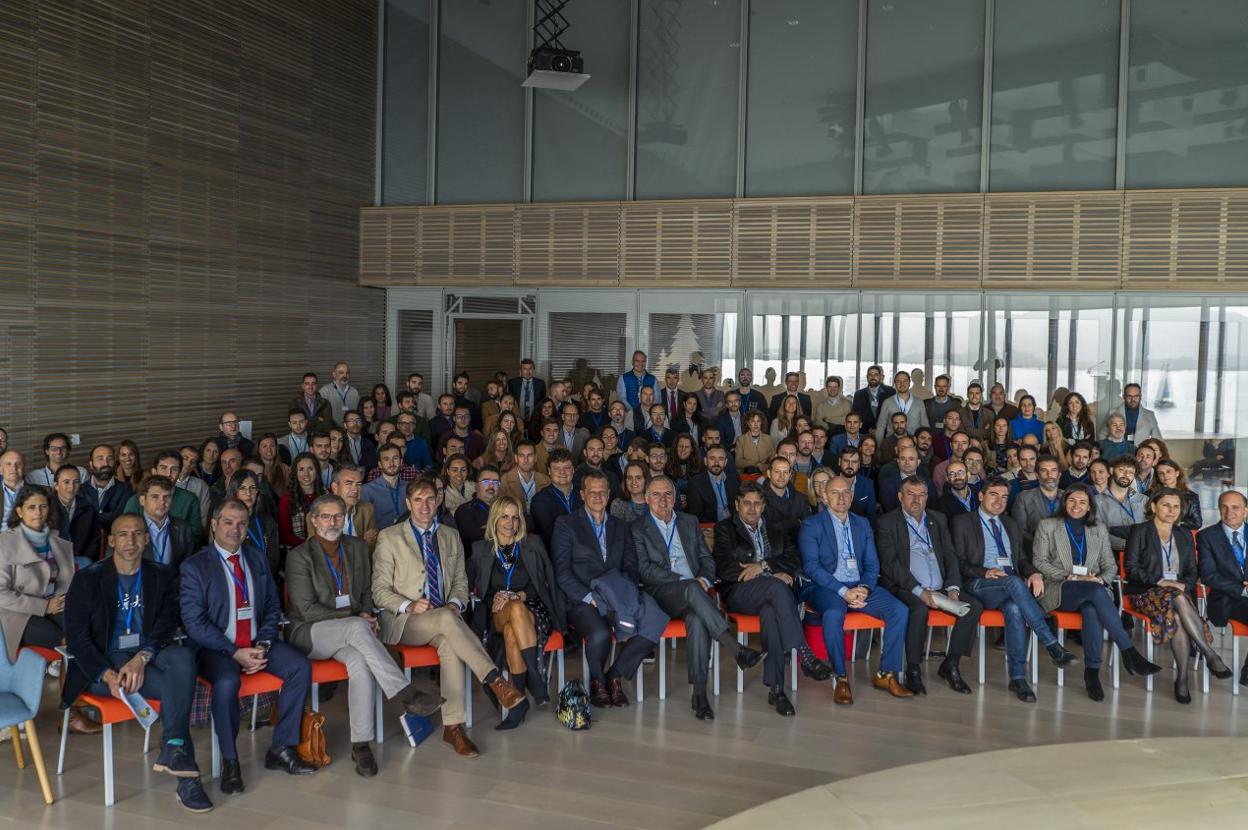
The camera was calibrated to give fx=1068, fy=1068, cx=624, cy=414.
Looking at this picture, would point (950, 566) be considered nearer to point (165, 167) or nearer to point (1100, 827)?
point (1100, 827)

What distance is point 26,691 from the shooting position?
488 cm

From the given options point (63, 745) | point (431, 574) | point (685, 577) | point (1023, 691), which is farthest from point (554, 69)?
point (63, 745)

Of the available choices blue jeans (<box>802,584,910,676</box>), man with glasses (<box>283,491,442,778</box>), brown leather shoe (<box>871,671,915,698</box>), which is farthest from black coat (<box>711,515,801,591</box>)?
man with glasses (<box>283,491,442,778</box>)

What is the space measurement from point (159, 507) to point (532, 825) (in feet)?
10.1

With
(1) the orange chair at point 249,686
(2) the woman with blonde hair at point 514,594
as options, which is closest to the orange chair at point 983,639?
(2) the woman with blonde hair at point 514,594

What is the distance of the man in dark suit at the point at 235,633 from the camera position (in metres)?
5.20

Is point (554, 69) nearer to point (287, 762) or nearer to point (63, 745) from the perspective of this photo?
point (287, 762)

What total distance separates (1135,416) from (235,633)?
9171mm

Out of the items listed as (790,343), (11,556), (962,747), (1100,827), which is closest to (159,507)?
(11,556)

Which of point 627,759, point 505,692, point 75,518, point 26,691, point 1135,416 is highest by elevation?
point 1135,416

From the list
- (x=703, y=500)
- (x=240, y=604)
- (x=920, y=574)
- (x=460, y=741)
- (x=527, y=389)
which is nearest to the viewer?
(x=240, y=604)

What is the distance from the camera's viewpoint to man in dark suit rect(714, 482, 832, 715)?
6496 millimetres

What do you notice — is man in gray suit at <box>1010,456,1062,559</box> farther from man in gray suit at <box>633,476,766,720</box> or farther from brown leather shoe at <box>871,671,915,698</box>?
man in gray suit at <box>633,476,766,720</box>

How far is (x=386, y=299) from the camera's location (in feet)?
46.1
